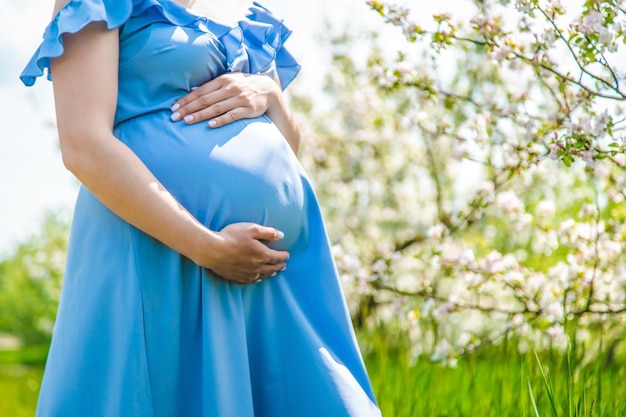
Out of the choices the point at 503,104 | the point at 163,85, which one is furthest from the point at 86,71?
the point at 503,104

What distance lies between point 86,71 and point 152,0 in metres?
0.25

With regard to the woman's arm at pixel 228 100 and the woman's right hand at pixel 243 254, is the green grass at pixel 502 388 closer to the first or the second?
the woman's right hand at pixel 243 254

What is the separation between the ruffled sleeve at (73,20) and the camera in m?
1.57

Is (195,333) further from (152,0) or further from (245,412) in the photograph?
(152,0)

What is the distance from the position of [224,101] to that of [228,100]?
0.5 inches

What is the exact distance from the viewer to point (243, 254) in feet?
5.34

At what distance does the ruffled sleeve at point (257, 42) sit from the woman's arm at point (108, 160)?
34cm

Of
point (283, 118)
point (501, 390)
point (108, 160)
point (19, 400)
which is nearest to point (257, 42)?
point (283, 118)

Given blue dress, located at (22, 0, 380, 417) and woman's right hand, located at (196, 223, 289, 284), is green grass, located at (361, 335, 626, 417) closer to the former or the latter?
blue dress, located at (22, 0, 380, 417)

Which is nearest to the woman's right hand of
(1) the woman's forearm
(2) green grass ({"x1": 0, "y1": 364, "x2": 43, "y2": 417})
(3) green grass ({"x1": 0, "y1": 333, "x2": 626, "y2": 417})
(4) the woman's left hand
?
(4) the woman's left hand

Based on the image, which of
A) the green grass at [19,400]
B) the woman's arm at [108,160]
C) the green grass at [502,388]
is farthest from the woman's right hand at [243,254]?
the green grass at [19,400]

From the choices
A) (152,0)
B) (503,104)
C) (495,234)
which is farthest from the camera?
(495,234)

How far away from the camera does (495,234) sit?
22.0 feet

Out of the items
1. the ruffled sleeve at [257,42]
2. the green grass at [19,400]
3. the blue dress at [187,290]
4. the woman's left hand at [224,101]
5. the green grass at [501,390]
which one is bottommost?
the green grass at [19,400]
